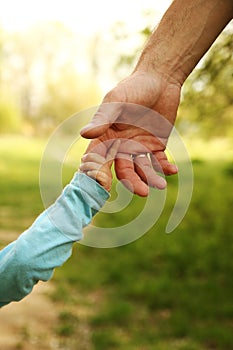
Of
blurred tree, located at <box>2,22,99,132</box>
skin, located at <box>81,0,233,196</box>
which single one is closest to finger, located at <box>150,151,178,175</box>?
skin, located at <box>81,0,233,196</box>

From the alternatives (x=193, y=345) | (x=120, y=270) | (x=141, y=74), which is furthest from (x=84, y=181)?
(x=120, y=270)

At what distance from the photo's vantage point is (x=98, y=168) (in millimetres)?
1605

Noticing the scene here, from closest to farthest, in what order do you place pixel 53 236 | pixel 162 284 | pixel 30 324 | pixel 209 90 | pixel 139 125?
1. pixel 53 236
2. pixel 139 125
3. pixel 30 324
4. pixel 209 90
5. pixel 162 284

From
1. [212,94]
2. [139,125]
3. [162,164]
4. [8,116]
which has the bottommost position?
[162,164]

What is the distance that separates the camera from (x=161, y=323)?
4508mm

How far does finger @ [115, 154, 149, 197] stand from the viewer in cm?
170

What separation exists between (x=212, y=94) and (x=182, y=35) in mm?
2985

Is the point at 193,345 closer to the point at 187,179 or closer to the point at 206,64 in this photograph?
A: the point at 206,64

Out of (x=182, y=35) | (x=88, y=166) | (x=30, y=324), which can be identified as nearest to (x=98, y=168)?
(x=88, y=166)

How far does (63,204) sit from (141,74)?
58 cm

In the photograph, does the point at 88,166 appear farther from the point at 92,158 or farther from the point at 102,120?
the point at 102,120

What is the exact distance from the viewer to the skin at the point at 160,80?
1.78 meters

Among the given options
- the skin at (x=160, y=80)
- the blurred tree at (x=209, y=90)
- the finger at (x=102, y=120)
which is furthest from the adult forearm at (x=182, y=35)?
the blurred tree at (x=209, y=90)

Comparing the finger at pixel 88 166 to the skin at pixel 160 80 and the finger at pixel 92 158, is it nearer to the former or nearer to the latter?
the finger at pixel 92 158
